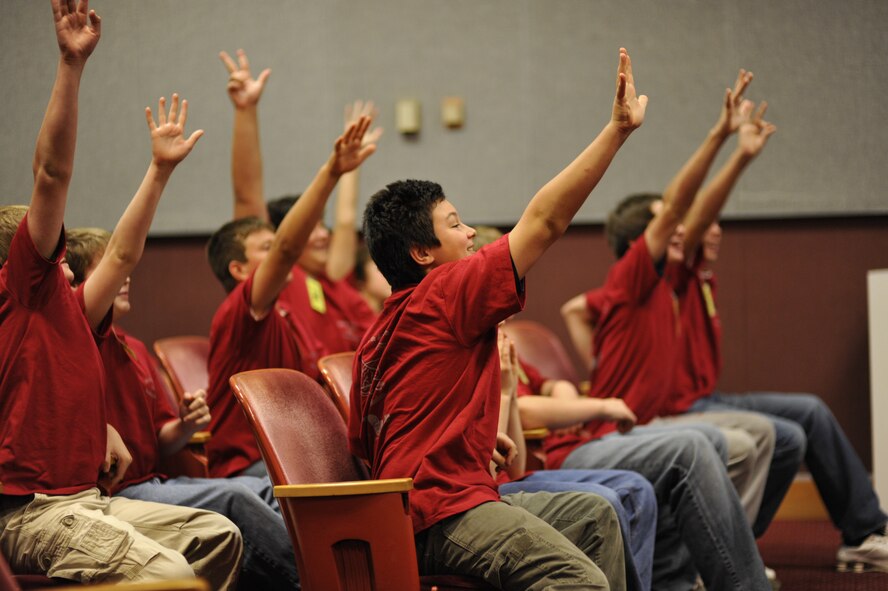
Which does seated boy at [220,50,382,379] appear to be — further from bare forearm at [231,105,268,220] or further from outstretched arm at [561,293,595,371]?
outstretched arm at [561,293,595,371]

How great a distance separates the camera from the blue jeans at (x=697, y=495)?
2.77 m

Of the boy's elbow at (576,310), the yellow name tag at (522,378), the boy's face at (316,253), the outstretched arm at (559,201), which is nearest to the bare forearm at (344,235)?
the boy's face at (316,253)

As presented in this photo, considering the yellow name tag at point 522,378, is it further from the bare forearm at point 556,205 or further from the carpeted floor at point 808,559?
the bare forearm at point 556,205

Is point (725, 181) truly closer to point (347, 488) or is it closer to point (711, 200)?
point (711, 200)

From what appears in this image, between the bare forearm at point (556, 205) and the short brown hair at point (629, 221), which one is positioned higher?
the bare forearm at point (556, 205)

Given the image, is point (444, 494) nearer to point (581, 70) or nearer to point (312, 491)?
point (312, 491)

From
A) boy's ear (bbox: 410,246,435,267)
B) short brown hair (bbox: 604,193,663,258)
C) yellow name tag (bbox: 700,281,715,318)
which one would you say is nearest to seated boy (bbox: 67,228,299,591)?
boy's ear (bbox: 410,246,435,267)

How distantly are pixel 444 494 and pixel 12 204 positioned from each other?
4.07 ft

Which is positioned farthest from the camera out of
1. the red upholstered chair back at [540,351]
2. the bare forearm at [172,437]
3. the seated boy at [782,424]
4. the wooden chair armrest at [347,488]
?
the red upholstered chair back at [540,351]

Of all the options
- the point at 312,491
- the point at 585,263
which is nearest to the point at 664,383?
the point at 585,263

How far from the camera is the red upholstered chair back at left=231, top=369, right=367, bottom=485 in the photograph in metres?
2.09

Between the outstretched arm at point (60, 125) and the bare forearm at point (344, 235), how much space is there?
227cm

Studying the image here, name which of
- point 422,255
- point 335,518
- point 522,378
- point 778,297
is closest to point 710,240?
point 778,297

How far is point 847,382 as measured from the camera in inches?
189
